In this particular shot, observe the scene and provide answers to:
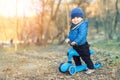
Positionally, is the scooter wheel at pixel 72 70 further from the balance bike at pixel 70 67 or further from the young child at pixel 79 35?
the young child at pixel 79 35

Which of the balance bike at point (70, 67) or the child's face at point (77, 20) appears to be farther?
the child's face at point (77, 20)

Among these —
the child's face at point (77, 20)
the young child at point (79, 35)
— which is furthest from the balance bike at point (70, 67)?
the child's face at point (77, 20)

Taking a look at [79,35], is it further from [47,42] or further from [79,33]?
[47,42]

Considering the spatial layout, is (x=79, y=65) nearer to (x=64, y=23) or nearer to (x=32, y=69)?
(x=32, y=69)

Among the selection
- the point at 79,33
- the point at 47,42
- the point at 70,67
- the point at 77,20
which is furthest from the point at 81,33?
the point at 47,42

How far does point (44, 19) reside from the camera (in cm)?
2222

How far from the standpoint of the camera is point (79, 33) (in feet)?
19.8

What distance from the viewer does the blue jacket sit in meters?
6.02

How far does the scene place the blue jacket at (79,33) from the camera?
6020mm

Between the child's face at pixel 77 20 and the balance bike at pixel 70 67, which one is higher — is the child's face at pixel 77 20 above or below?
above

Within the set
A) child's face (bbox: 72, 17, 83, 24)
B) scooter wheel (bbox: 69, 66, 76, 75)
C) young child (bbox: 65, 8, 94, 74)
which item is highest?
child's face (bbox: 72, 17, 83, 24)

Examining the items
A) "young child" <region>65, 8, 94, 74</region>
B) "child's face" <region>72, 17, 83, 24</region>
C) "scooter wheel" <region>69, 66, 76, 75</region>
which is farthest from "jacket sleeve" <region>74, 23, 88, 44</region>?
"scooter wheel" <region>69, 66, 76, 75</region>

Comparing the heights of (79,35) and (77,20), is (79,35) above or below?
below

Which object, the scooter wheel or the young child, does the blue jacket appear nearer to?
the young child
